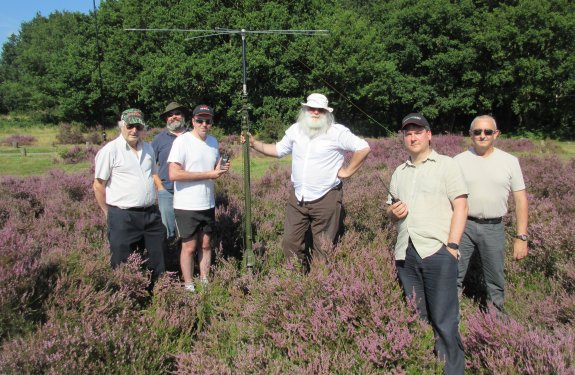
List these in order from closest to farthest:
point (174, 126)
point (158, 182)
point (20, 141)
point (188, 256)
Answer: point (188, 256)
point (158, 182)
point (174, 126)
point (20, 141)

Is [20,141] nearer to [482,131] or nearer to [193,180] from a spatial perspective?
[193,180]

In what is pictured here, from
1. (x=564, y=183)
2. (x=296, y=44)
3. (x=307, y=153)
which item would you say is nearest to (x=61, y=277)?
(x=307, y=153)

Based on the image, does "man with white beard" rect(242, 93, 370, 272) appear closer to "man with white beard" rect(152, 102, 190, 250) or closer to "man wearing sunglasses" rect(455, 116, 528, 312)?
"man wearing sunglasses" rect(455, 116, 528, 312)

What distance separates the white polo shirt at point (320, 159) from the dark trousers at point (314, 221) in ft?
0.27

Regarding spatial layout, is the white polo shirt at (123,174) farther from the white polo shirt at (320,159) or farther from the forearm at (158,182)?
the white polo shirt at (320,159)

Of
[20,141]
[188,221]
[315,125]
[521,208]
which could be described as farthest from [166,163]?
[20,141]

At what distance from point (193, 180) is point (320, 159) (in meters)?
1.28

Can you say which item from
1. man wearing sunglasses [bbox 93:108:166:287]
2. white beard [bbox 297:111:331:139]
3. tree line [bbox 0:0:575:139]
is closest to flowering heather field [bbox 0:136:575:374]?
man wearing sunglasses [bbox 93:108:166:287]

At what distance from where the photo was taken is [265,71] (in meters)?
35.9

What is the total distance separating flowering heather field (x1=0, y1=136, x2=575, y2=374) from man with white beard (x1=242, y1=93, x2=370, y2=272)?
31 cm

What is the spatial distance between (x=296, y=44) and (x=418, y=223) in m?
34.1

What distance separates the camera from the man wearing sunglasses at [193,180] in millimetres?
4191

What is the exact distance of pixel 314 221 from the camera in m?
4.23

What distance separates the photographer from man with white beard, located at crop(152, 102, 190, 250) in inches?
205
